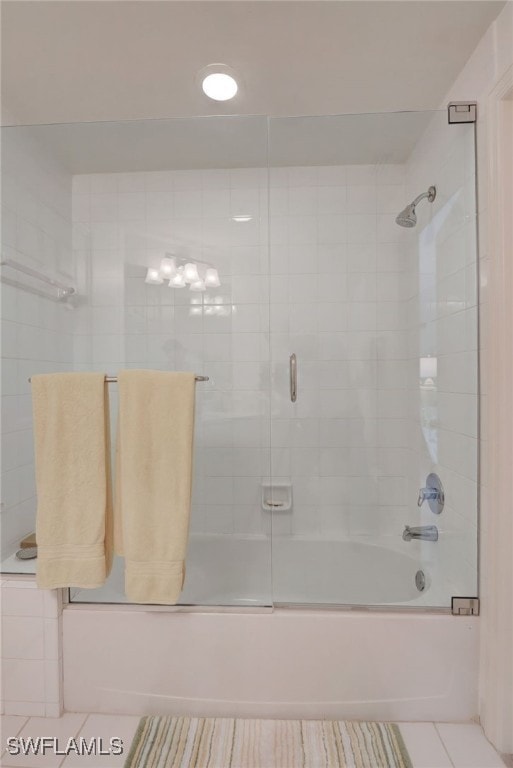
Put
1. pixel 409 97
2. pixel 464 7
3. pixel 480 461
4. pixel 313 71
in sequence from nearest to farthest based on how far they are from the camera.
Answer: pixel 464 7 → pixel 480 461 → pixel 313 71 → pixel 409 97

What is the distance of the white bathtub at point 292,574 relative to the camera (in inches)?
56.7

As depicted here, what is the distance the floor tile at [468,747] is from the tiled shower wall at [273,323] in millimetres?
681

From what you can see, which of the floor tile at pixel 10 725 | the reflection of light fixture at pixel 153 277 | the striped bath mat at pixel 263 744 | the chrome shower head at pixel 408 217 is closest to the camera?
the striped bath mat at pixel 263 744

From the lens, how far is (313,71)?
148cm

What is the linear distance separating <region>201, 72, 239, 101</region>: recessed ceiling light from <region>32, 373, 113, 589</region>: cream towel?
1136 mm

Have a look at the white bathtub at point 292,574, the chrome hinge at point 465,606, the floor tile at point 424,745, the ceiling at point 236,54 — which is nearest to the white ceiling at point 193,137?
the ceiling at point 236,54

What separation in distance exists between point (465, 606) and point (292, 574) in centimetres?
67

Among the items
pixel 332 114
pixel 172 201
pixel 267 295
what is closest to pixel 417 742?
pixel 267 295

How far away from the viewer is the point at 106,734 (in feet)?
4.29

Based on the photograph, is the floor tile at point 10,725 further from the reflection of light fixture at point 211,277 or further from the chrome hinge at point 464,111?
the chrome hinge at point 464,111

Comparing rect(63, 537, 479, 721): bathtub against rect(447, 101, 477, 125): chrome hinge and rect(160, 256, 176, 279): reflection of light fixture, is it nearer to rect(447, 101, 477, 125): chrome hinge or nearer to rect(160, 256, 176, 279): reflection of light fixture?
rect(160, 256, 176, 279): reflection of light fixture

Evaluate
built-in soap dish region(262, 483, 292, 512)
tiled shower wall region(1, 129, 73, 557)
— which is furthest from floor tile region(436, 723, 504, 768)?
tiled shower wall region(1, 129, 73, 557)

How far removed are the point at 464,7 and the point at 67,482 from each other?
1.97 m

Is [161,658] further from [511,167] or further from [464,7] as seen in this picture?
[464,7]
